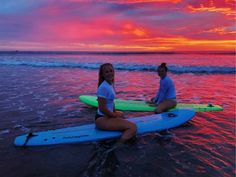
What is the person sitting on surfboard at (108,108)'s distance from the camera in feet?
16.0

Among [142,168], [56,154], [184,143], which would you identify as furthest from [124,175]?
[184,143]

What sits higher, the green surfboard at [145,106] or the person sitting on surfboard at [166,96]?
the person sitting on surfboard at [166,96]

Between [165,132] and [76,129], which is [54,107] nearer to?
[76,129]

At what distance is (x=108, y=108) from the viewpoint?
516cm

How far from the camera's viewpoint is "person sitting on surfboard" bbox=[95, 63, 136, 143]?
16.0 feet

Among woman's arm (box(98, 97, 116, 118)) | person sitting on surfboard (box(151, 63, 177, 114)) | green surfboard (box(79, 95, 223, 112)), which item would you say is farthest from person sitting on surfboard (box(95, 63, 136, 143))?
green surfboard (box(79, 95, 223, 112))

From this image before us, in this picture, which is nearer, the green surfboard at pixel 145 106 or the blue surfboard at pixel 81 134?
the blue surfboard at pixel 81 134

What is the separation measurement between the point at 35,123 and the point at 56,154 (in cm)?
209

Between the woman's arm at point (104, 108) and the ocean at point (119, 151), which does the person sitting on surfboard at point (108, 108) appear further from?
the ocean at point (119, 151)

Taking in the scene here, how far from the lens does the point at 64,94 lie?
10727 millimetres

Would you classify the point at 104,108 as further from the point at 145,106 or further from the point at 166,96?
the point at 145,106

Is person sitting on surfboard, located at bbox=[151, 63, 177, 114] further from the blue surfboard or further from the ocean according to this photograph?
the blue surfboard

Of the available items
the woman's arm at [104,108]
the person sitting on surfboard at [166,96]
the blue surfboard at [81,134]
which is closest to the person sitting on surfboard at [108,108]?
the woman's arm at [104,108]

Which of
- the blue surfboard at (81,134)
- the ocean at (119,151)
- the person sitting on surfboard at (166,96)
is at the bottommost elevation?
the ocean at (119,151)
